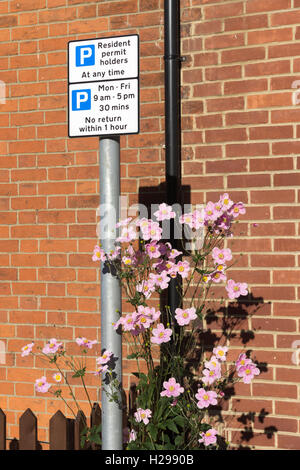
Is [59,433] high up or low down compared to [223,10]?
down

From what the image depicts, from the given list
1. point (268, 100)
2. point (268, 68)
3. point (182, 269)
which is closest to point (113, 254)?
point (182, 269)

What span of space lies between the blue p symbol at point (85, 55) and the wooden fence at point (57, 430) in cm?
191

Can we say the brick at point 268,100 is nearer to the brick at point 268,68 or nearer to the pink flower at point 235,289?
the brick at point 268,68

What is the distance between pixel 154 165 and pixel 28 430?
1790 millimetres

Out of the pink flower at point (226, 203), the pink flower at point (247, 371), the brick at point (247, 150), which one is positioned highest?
the brick at point (247, 150)

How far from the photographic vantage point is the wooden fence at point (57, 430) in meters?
3.29

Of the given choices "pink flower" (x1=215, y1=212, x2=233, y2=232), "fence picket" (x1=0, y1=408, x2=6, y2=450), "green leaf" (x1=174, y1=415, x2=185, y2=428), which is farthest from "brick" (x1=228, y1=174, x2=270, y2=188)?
"fence picket" (x1=0, y1=408, x2=6, y2=450)

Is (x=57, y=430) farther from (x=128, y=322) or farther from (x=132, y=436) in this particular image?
(x=128, y=322)

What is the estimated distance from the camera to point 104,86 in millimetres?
2604

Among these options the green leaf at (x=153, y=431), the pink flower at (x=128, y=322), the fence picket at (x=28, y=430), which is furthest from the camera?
the fence picket at (x=28, y=430)

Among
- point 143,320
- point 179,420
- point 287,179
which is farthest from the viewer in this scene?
point 287,179

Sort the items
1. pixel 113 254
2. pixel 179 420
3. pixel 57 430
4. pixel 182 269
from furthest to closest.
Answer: pixel 57 430 → pixel 179 420 → pixel 182 269 → pixel 113 254

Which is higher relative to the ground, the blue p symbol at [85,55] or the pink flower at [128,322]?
the blue p symbol at [85,55]

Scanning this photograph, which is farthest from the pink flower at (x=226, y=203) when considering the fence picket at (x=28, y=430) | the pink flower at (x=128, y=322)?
the fence picket at (x=28, y=430)
